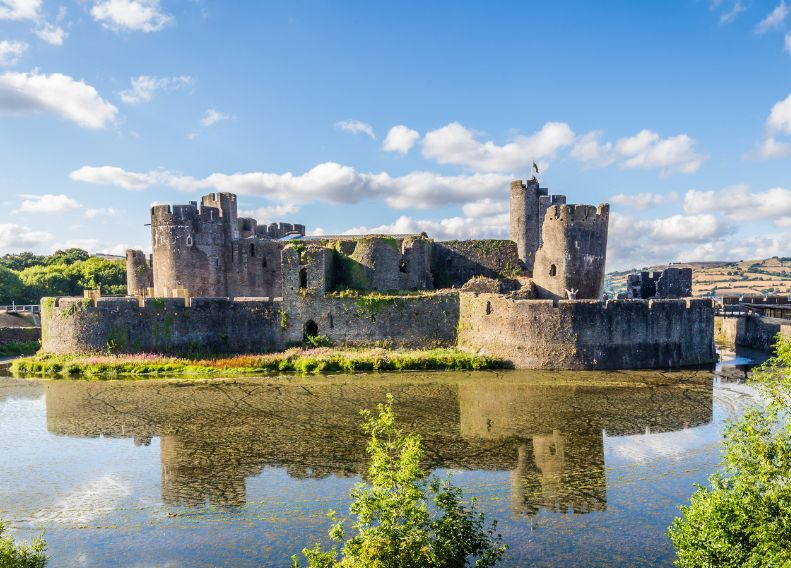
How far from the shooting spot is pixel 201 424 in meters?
17.2

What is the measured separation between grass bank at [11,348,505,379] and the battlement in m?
8.11

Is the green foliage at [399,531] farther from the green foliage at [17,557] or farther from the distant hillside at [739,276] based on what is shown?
the distant hillside at [739,276]

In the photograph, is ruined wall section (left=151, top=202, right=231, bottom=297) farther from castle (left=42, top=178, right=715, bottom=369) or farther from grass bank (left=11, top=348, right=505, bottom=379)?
grass bank (left=11, top=348, right=505, bottom=379)

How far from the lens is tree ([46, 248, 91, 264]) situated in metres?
66.6

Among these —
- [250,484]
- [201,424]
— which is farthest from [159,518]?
[201,424]

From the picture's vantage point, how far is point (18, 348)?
3359 cm

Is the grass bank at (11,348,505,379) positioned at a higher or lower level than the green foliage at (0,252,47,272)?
lower

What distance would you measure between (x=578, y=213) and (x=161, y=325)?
70.6ft

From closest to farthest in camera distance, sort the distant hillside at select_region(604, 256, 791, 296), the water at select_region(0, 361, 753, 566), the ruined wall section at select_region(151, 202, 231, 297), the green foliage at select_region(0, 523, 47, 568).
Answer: the green foliage at select_region(0, 523, 47, 568) → the water at select_region(0, 361, 753, 566) → the ruined wall section at select_region(151, 202, 231, 297) → the distant hillside at select_region(604, 256, 791, 296)

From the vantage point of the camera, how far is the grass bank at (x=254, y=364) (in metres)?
25.7

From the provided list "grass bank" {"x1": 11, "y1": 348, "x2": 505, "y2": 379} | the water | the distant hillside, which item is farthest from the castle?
the distant hillside

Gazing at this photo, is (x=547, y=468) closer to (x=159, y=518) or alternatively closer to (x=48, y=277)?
(x=159, y=518)

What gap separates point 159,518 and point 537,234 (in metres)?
28.3

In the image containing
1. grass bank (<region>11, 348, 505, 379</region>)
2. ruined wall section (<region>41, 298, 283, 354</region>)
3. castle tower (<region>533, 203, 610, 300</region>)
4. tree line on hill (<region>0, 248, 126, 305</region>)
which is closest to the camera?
grass bank (<region>11, 348, 505, 379</region>)
